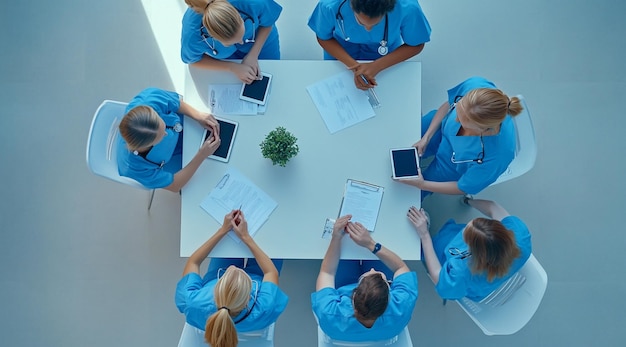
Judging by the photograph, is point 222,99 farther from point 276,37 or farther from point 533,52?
point 533,52

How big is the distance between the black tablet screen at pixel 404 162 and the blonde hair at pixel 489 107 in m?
0.33

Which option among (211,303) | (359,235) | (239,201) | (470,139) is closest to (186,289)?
(211,303)

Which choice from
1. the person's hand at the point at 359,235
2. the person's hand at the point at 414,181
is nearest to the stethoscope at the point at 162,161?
the person's hand at the point at 359,235

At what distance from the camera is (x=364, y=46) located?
2383mm

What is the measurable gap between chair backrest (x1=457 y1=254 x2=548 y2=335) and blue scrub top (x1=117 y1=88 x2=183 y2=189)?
4.94 feet

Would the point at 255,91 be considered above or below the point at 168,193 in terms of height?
above

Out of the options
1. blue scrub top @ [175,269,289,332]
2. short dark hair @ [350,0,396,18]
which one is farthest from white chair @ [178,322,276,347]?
short dark hair @ [350,0,396,18]

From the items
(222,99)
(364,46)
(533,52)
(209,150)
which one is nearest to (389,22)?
(364,46)

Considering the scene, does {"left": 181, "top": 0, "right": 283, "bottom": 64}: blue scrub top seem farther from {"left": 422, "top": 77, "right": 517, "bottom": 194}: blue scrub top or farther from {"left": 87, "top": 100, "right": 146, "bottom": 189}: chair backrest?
{"left": 422, "top": 77, "right": 517, "bottom": 194}: blue scrub top

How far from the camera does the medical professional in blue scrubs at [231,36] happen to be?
1955mm

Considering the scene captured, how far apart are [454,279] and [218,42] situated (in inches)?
57.8

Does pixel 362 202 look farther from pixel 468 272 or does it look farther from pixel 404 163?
pixel 468 272

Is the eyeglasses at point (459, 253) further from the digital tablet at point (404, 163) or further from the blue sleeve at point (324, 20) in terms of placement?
the blue sleeve at point (324, 20)

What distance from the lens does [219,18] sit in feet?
6.28
